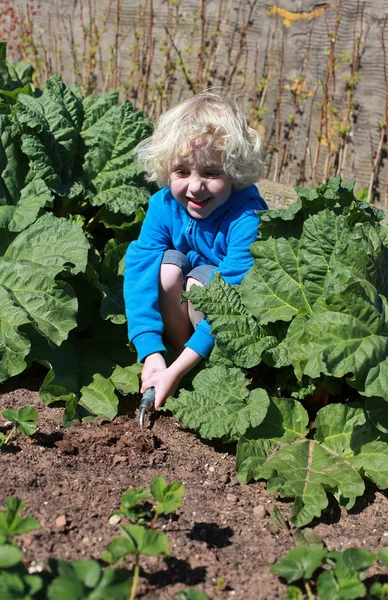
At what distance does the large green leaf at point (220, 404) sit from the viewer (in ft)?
8.90

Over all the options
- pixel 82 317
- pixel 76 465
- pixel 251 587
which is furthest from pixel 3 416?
pixel 251 587

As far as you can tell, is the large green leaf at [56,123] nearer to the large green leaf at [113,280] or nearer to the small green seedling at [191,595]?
the large green leaf at [113,280]

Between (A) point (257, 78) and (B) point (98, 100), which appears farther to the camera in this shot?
(A) point (257, 78)

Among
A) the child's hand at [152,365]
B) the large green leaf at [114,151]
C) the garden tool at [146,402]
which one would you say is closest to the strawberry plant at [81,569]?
the garden tool at [146,402]

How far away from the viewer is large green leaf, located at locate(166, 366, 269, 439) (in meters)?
2.71

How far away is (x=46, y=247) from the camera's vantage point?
327cm

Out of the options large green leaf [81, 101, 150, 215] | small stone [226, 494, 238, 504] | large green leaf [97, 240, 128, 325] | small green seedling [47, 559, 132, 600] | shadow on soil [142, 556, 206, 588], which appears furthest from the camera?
large green leaf [81, 101, 150, 215]

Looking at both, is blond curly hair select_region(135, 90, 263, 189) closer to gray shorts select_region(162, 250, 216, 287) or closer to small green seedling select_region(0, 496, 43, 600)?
gray shorts select_region(162, 250, 216, 287)

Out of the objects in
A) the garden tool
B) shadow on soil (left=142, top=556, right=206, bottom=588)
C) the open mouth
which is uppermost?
the open mouth

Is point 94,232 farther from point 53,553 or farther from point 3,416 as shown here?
point 53,553

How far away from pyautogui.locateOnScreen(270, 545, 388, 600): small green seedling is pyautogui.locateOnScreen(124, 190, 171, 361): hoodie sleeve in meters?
1.23

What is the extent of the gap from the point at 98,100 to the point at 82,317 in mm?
1285

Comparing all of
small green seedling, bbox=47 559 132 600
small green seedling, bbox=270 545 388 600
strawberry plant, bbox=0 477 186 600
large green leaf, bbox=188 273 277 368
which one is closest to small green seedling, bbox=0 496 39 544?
strawberry plant, bbox=0 477 186 600

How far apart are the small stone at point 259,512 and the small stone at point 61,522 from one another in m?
0.65
